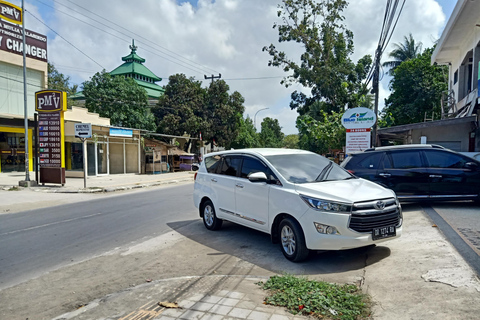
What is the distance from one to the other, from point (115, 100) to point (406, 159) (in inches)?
1210

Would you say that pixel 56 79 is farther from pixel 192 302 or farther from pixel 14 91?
pixel 192 302

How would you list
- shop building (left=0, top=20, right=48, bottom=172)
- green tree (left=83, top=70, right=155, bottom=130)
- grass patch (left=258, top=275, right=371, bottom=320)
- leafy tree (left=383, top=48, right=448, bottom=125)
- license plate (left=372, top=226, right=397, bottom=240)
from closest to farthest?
grass patch (left=258, top=275, right=371, bottom=320) < license plate (left=372, top=226, right=397, bottom=240) < shop building (left=0, top=20, right=48, bottom=172) < leafy tree (left=383, top=48, right=448, bottom=125) < green tree (left=83, top=70, right=155, bottom=130)

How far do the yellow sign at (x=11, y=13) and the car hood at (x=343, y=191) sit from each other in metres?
20.4

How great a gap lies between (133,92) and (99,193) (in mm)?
20678

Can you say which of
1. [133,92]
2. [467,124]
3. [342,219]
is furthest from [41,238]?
[133,92]

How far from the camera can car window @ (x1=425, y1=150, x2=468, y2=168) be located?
832 cm

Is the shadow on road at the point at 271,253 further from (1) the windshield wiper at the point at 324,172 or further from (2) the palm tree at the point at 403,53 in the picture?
(2) the palm tree at the point at 403,53

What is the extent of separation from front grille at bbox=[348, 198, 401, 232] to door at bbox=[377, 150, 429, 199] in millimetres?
3611

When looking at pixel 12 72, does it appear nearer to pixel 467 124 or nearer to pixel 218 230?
pixel 218 230

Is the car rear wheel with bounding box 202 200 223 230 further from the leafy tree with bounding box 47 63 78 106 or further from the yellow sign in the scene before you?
the leafy tree with bounding box 47 63 78 106

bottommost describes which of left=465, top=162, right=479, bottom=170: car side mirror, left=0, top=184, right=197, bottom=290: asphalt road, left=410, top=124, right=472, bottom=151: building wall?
left=0, top=184, right=197, bottom=290: asphalt road

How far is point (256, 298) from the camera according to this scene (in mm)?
3941

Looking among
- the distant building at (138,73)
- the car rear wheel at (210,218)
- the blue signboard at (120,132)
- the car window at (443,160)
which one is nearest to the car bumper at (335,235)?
the car rear wheel at (210,218)

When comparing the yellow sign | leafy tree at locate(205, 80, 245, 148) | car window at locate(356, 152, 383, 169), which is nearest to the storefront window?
the yellow sign
